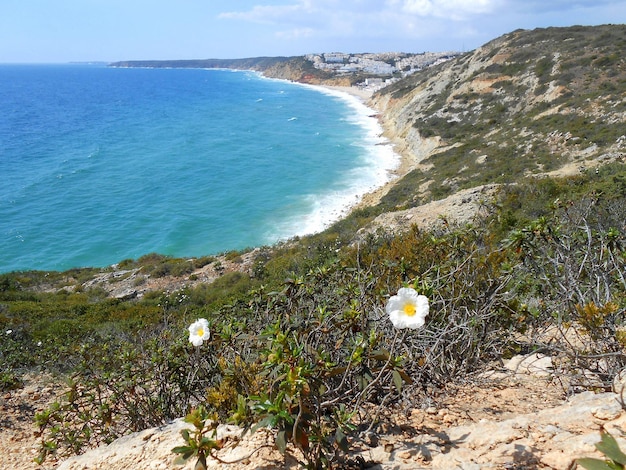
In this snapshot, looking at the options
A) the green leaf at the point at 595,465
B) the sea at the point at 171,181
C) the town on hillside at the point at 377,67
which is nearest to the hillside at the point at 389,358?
the green leaf at the point at 595,465

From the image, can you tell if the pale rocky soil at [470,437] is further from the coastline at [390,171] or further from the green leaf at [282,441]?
the coastline at [390,171]

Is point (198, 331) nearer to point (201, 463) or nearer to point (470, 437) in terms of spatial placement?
point (201, 463)

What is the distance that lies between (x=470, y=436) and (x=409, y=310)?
791 millimetres

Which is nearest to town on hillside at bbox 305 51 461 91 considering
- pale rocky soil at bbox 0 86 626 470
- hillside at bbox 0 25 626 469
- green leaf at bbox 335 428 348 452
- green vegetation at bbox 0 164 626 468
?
hillside at bbox 0 25 626 469

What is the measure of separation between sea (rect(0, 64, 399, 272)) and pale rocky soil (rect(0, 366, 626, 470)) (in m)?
21.2

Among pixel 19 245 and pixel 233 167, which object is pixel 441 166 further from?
pixel 19 245

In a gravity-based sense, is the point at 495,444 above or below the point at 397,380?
below

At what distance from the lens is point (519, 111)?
1334 inches

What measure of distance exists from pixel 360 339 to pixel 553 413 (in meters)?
1.15

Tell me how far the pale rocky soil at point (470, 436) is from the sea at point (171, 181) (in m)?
21.2

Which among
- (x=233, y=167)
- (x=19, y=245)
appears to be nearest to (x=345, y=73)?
(x=233, y=167)

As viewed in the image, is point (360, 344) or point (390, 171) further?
point (390, 171)

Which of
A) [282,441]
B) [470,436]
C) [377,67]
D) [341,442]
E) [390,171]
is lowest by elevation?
[390,171]

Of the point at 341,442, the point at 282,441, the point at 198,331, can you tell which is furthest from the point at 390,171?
the point at 282,441
